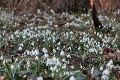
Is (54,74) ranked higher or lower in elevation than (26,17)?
higher

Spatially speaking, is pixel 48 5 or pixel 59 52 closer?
pixel 59 52

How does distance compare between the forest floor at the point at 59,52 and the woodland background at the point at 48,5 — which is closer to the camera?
the forest floor at the point at 59,52

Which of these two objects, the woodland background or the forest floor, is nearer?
the forest floor

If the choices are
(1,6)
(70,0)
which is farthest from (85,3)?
(1,6)

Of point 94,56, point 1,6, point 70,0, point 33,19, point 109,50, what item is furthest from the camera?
point 1,6

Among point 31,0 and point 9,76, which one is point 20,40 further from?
point 31,0

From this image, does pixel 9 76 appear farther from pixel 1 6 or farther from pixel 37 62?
pixel 1 6

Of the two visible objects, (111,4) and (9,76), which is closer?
(9,76)

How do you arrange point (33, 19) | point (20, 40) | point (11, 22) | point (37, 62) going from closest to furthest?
point (37, 62)
point (20, 40)
point (11, 22)
point (33, 19)

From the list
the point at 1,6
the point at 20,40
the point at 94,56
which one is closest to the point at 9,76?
the point at 94,56

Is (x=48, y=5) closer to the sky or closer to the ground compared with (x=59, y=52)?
closer to the ground
